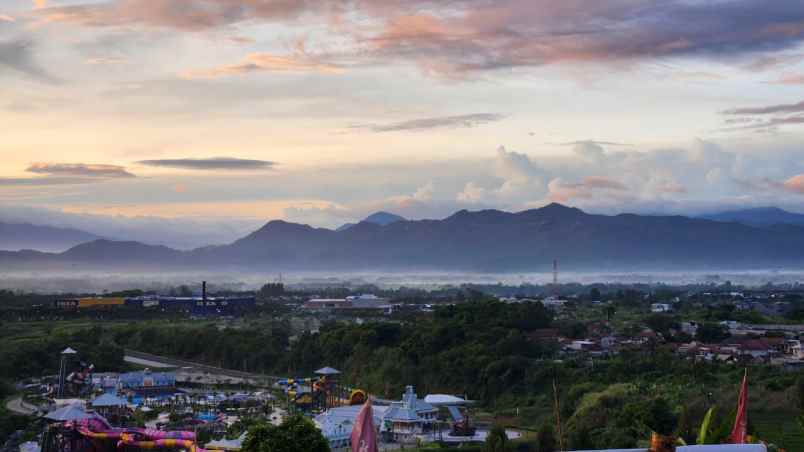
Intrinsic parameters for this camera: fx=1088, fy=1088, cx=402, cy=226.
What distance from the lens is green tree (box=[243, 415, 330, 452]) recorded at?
15961 mm

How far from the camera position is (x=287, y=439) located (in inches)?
634

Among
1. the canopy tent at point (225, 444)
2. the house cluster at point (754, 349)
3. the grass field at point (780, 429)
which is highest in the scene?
the house cluster at point (754, 349)

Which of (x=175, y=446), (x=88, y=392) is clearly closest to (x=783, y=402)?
(x=175, y=446)

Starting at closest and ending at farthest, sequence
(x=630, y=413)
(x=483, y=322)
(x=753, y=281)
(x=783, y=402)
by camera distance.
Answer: (x=630, y=413) < (x=783, y=402) < (x=483, y=322) < (x=753, y=281)

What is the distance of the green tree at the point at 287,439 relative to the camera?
1596 centimetres

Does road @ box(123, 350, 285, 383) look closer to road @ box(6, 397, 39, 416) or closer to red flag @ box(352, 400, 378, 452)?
road @ box(6, 397, 39, 416)

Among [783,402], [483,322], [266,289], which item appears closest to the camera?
[783,402]

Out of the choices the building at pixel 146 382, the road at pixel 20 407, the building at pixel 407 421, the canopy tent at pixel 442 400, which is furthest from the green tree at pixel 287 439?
the building at pixel 146 382

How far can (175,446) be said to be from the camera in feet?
82.4

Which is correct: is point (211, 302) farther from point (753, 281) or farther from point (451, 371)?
point (753, 281)

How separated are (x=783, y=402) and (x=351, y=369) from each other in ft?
57.7

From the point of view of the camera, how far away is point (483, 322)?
145ft

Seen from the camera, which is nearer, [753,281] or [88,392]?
[88,392]

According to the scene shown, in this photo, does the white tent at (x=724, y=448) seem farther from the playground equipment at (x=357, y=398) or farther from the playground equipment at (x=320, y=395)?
the playground equipment at (x=357, y=398)
